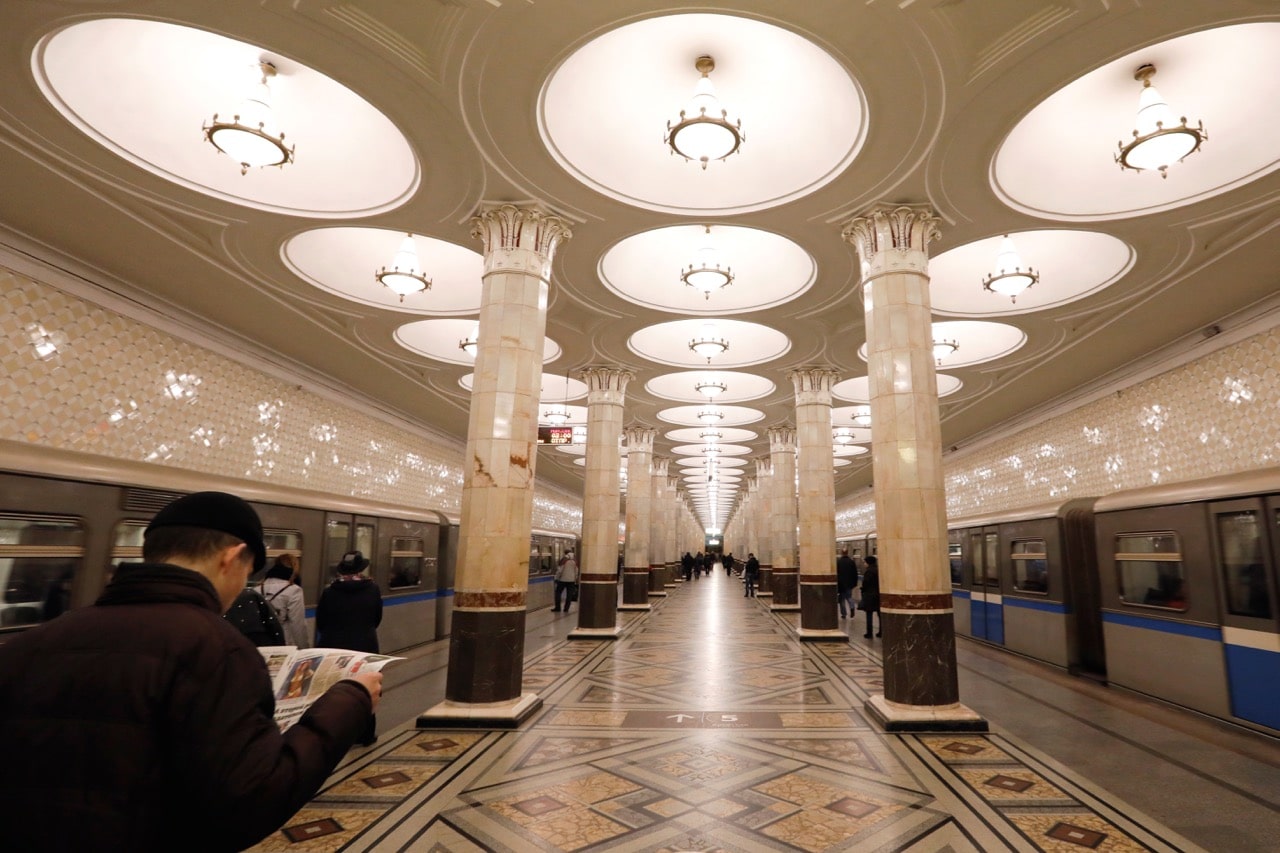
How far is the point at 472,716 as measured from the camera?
20.7 ft

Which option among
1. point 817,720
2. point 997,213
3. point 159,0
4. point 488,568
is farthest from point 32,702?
point 997,213

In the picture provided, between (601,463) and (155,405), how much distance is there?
7514 mm

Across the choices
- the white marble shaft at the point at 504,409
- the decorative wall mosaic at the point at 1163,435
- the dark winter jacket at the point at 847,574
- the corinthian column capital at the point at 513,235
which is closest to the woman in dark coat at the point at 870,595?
the dark winter jacket at the point at 847,574

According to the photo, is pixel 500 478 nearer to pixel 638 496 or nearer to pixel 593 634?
pixel 593 634

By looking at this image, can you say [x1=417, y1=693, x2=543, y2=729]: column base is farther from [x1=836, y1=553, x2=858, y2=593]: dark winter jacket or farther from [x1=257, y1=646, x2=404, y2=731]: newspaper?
[x1=836, y1=553, x2=858, y2=593]: dark winter jacket

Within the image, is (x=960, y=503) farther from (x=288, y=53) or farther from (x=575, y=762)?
(x=288, y=53)

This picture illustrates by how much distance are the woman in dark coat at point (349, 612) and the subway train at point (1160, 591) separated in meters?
8.24

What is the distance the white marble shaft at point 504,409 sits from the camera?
6824mm

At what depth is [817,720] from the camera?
659 cm

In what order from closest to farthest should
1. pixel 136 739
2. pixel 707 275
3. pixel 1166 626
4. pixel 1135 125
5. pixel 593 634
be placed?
1. pixel 136 739
2. pixel 1135 125
3. pixel 1166 626
4. pixel 707 275
5. pixel 593 634

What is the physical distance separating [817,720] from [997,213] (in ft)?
18.7

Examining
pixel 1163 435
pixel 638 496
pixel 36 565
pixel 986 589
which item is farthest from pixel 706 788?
pixel 638 496

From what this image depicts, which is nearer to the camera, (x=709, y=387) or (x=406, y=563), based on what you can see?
(x=406, y=563)

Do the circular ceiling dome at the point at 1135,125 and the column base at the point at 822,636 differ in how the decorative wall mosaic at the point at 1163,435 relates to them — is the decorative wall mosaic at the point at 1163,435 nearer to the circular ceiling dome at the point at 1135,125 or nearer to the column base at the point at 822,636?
the circular ceiling dome at the point at 1135,125
